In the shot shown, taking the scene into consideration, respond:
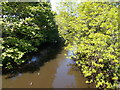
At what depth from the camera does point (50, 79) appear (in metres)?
6.02

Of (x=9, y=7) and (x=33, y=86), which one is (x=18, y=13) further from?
(x=33, y=86)

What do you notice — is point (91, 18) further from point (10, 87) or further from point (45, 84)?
point (10, 87)

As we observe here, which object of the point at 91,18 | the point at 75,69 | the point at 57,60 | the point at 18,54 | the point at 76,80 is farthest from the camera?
the point at 57,60

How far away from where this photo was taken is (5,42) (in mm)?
5992

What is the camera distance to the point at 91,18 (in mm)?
5047

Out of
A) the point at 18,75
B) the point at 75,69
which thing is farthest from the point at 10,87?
the point at 75,69

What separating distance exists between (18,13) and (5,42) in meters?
2.26

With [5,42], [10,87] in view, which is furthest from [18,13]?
[10,87]

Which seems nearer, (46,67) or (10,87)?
(10,87)

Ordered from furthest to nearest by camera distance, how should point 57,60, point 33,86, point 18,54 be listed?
1. point 57,60
2. point 18,54
3. point 33,86

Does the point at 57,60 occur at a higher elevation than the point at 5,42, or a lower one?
lower

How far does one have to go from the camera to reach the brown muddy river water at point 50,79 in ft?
17.9

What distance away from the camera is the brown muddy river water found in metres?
5.45

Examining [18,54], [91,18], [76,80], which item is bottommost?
[76,80]
